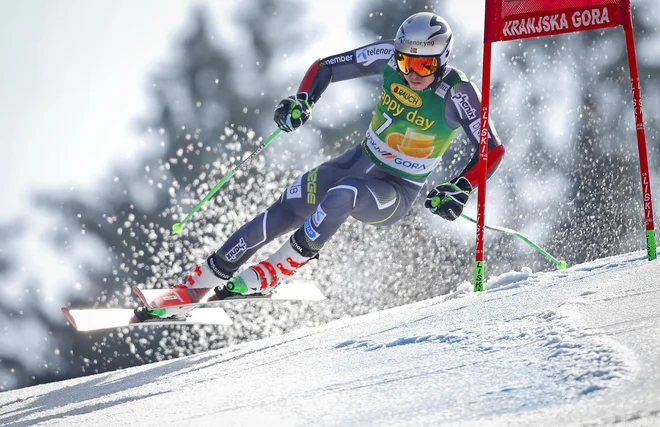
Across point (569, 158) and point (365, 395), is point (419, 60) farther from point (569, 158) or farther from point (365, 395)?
point (569, 158)

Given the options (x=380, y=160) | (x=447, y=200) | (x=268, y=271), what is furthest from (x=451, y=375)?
(x=380, y=160)


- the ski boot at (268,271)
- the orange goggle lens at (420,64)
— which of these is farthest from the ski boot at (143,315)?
the orange goggle lens at (420,64)

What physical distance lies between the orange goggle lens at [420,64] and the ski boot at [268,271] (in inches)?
48.8

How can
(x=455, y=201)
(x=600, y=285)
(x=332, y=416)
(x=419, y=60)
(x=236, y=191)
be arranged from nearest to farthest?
(x=332, y=416) → (x=600, y=285) → (x=455, y=201) → (x=419, y=60) → (x=236, y=191)

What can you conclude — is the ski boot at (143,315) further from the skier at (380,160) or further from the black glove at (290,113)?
the black glove at (290,113)

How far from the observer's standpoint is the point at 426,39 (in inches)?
176

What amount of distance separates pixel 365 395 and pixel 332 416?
227 millimetres

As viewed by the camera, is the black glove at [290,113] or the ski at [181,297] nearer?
the ski at [181,297]

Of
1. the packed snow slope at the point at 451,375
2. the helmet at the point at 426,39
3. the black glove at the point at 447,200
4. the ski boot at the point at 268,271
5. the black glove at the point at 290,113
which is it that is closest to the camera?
the packed snow slope at the point at 451,375

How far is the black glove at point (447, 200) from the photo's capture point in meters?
4.18

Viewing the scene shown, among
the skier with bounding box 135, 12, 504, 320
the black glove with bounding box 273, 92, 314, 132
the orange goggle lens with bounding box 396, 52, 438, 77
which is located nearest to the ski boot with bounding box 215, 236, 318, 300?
the skier with bounding box 135, 12, 504, 320

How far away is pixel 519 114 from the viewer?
18.0 meters

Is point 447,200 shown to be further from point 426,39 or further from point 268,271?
point 268,271

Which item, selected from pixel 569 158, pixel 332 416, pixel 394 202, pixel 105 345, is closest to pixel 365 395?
pixel 332 416
